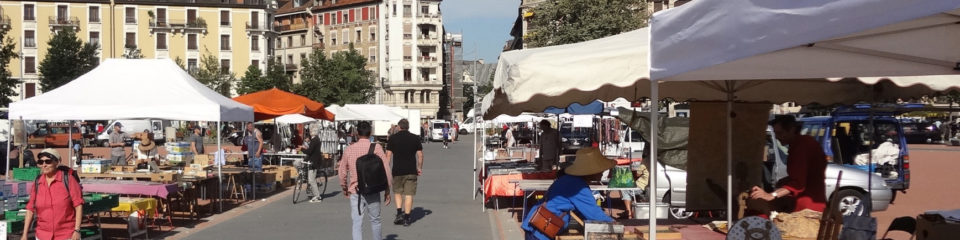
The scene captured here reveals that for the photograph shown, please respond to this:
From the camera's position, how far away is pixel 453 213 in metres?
14.4

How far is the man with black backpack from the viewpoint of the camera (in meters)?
8.73

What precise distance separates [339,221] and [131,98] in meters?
3.73

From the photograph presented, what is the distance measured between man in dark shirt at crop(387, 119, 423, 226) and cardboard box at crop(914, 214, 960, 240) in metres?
7.60

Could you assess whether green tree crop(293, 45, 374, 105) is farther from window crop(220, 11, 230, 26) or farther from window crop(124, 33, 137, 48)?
window crop(124, 33, 137, 48)

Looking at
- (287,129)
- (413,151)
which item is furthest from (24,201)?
(287,129)

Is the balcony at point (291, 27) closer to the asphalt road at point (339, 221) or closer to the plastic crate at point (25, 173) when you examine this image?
the asphalt road at point (339, 221)

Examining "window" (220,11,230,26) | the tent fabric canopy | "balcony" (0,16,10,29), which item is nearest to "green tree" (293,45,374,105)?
"window" (220,11,230,26)

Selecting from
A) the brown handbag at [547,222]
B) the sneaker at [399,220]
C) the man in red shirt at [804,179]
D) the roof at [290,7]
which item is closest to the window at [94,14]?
the roof at [290,7]

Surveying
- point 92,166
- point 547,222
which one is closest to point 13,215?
point 92,166

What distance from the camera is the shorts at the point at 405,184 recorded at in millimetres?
12609

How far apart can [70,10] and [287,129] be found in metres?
50.6

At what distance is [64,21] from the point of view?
3300 inches

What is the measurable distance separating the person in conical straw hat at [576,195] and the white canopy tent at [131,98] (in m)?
8.00

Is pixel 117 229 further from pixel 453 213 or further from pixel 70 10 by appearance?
pixel 70 10
